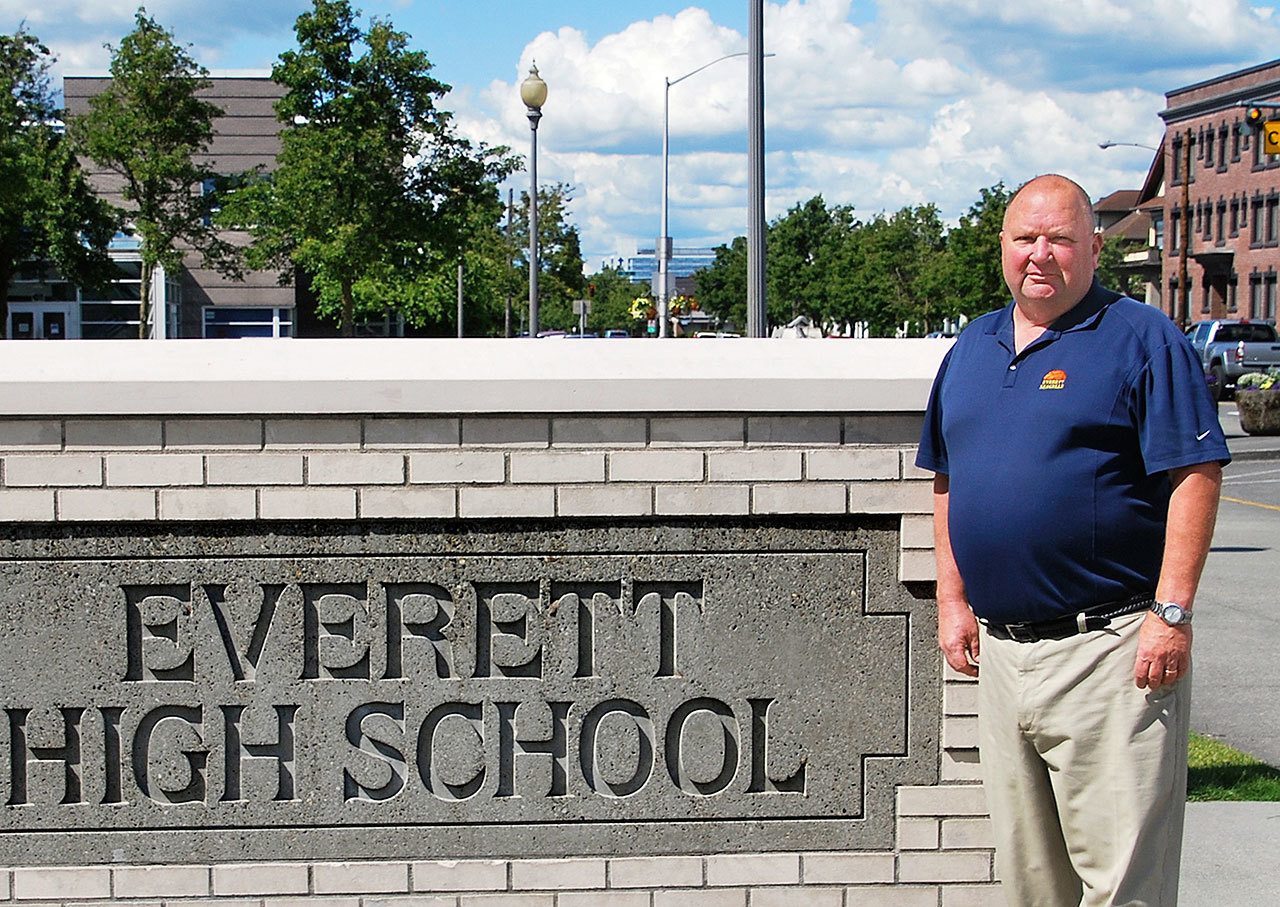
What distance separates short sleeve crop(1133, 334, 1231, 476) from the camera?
124 inches

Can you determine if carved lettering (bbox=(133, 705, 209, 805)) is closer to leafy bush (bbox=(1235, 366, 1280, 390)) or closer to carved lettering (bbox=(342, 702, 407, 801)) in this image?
carved lettering (bbox=(342, 702, 407, 801))

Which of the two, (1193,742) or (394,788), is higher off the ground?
(394,788)

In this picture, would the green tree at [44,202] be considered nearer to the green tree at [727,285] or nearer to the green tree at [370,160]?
the green tree at [370,160]

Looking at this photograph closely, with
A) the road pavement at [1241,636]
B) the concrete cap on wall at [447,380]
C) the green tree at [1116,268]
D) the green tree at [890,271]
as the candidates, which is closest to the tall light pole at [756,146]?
the road pavement at [1241,636]

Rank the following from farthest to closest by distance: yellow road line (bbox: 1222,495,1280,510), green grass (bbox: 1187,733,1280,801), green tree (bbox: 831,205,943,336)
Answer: green tree (bbox: 831,205,943,336) < yellow road line (bbox: 1222,495,1280,510) < green grass (bbox: 1187,733,1280,801)

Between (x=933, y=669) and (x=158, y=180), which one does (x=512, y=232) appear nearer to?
(x=158, y=180)

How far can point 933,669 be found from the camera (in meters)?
4.26

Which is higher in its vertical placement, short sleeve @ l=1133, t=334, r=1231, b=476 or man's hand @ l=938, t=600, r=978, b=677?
short sleeve @ l=1133, t=334, r=1231, b=476

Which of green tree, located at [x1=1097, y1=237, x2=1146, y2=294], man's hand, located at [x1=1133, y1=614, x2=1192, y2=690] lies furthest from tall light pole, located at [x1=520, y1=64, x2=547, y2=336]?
green tree, located at [x1=1097, y1=237, x2=1146, y2=294]

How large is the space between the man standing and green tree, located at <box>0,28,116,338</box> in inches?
1469

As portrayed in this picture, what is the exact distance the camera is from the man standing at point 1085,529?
3.21 meters

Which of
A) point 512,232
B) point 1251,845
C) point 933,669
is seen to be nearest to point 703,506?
point 933,669

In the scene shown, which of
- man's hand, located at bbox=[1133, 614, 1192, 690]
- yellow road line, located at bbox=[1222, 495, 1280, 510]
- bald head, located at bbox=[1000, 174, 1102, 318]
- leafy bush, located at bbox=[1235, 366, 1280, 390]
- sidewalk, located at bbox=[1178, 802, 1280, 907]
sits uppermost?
bald head, located at bbox=[1000, 174, 1102, 318]

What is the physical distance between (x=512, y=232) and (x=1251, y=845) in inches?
2056
